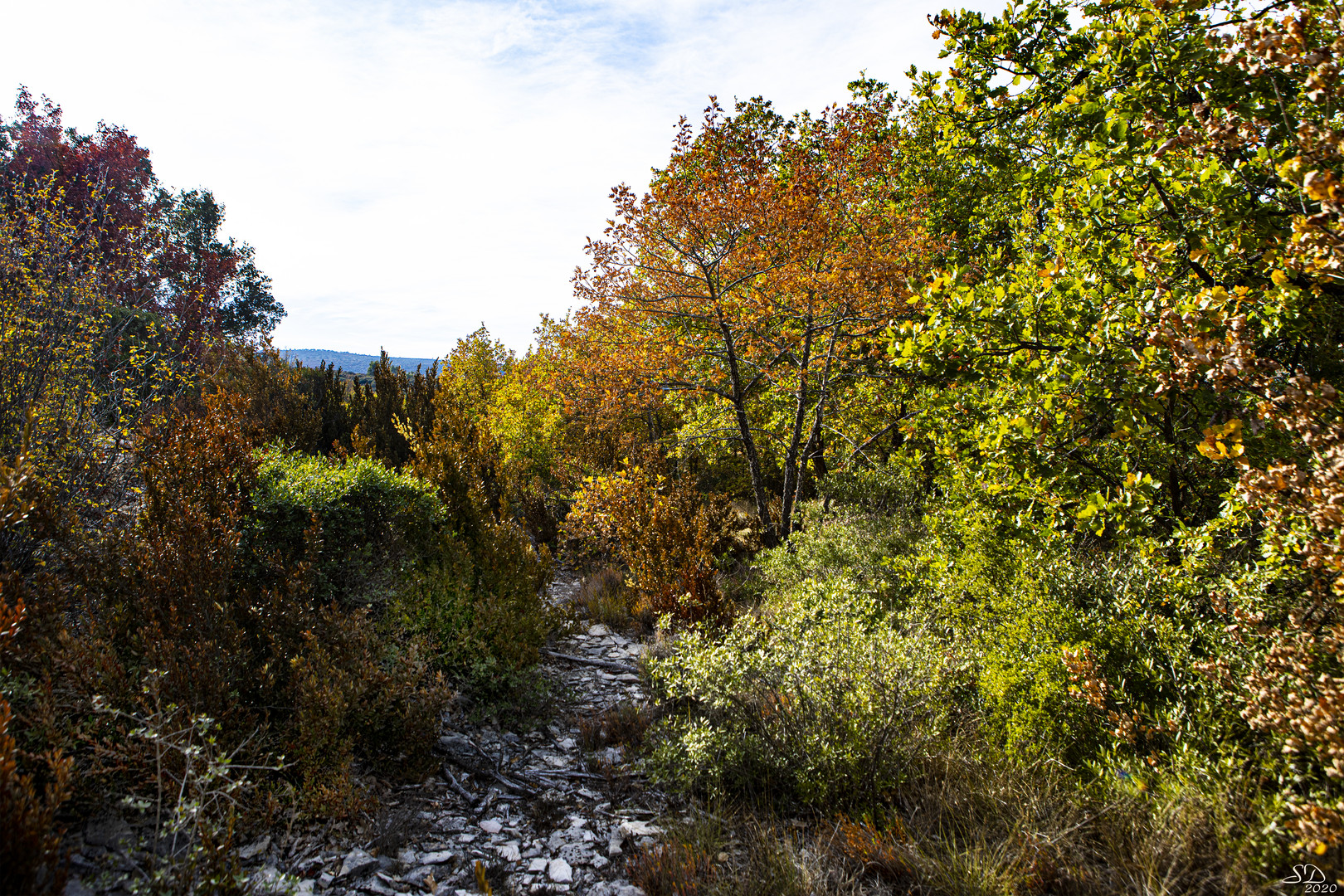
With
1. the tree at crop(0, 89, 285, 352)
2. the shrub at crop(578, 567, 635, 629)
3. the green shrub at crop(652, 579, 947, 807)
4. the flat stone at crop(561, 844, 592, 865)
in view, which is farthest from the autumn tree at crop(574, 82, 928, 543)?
the tree at crop(0, 89, 285, 352)

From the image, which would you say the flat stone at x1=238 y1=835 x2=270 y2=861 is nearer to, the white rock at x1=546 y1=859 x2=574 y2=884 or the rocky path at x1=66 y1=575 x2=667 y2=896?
the rocky path at x1=66 y1=575 x2=667 y2=896

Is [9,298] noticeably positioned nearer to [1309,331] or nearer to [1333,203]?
[1333,203]

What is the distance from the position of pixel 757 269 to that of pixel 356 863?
6978 mm

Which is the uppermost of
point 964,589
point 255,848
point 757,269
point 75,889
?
point 757,269

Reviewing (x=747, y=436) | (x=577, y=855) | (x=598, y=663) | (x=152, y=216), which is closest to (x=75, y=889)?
(x=577, y=855)

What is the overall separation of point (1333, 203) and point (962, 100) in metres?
2.63

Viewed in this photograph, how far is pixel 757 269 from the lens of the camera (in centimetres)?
760

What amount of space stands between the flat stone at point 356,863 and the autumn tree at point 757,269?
516 cm

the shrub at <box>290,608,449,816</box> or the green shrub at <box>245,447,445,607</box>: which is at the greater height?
the green shrub at <box>245,447,445,607</box>

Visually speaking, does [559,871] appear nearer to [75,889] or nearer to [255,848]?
[255,848]

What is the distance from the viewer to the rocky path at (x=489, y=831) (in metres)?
2.62

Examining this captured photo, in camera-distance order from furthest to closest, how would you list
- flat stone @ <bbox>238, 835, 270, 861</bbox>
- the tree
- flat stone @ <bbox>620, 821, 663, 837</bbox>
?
the tree < flat stone @ <bbox>620, 821, 663, 837</bbox> < flat stone @ <bbox>238, 835, 270, 861</bbox>

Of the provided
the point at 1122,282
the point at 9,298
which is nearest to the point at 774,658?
the point at 1122,282

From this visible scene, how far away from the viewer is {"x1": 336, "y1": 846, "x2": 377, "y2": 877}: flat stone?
106 inches
